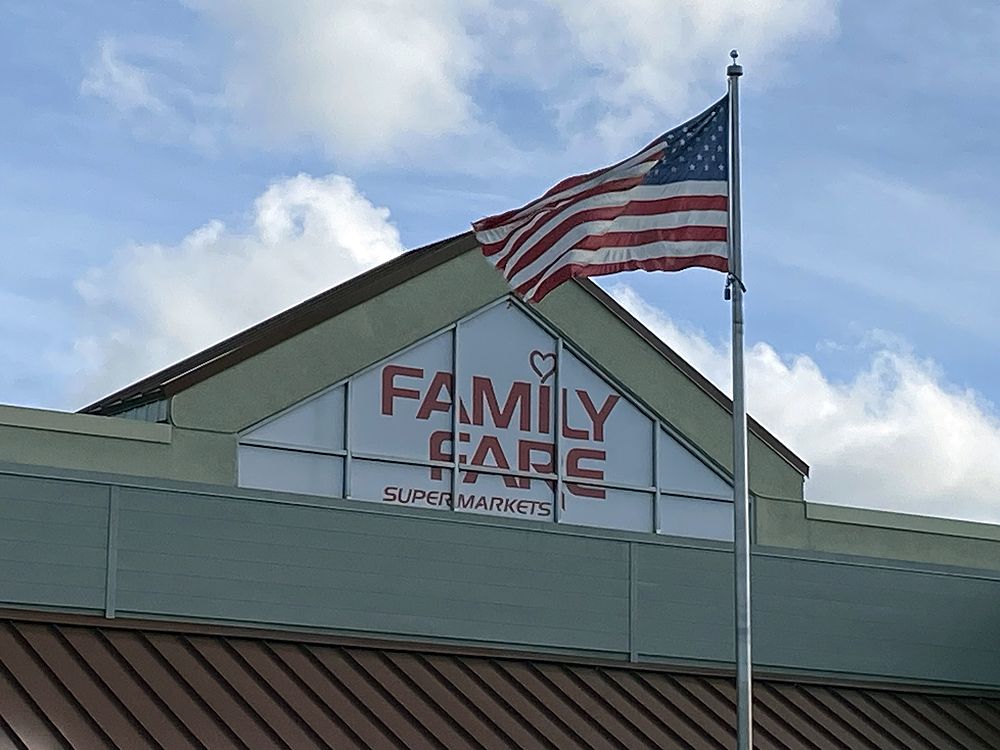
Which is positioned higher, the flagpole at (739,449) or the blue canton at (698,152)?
the blue canton at (698,152)

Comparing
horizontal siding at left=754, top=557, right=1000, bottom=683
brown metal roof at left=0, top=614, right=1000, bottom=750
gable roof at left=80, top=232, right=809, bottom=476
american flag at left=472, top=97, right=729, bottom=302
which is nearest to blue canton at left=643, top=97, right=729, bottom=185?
american flag at left=472, top=97, right=729, bottom=302

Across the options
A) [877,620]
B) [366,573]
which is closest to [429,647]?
[366,573]

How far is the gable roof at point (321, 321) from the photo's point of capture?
2172 centimetres

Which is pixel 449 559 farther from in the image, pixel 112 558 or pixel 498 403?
pixel 498 403

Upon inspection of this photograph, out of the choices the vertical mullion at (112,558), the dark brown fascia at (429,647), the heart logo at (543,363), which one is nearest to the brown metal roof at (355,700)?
the dark brown fascia at (429,647)

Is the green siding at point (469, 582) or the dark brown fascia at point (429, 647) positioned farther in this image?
the green siding at point (469, 582)

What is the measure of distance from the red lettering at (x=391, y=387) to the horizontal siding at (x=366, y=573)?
5263mm

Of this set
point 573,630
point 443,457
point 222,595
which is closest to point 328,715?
point 222,595

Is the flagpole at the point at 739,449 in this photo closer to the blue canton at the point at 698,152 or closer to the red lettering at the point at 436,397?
the blue canton at the point at 698,152

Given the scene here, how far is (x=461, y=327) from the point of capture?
2359 cm

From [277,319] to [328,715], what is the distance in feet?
33.7

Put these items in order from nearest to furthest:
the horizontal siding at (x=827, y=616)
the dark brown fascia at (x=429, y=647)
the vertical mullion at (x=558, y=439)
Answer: the dark brown fascia at (x=429, y=647) < the horizontal siding at (x=827, y=616) < the vertical mullion at (x=558, y=439)

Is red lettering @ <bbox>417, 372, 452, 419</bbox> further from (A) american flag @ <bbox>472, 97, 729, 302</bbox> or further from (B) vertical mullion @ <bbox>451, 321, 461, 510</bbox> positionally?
(A) american flag @ <bbox>472, 97, 729, 302</bbox>

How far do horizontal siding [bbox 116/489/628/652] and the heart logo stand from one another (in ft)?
19.3
